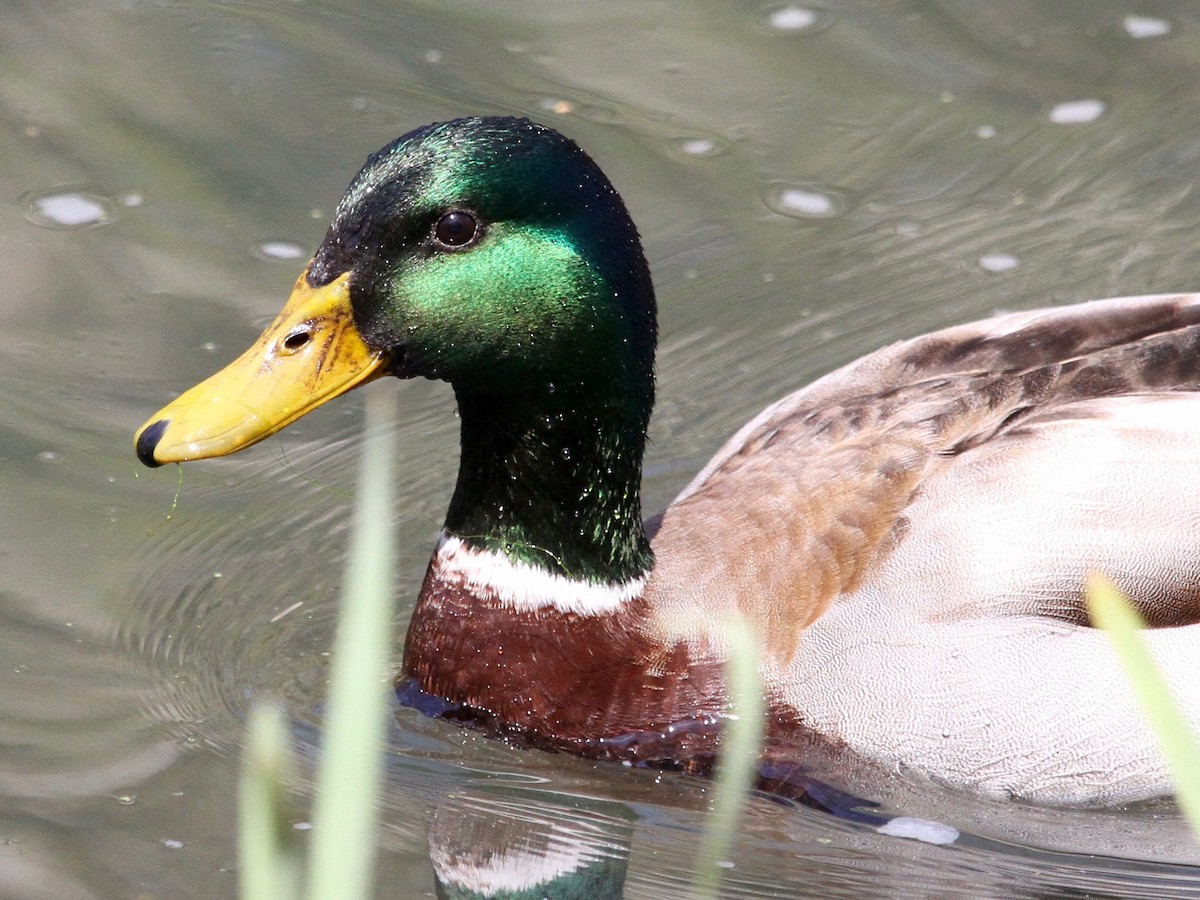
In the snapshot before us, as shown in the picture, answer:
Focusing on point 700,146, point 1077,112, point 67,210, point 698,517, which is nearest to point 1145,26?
point 1077,112

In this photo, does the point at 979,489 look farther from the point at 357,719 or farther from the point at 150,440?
the point at 357,719

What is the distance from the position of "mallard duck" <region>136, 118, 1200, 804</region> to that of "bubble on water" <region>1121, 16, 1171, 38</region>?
3.23m

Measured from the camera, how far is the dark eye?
380 cm

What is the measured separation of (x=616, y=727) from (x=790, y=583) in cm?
51

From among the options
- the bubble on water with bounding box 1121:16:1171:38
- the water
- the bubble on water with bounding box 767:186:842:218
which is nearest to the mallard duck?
the water

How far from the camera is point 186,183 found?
6.47 m

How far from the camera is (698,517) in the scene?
14.5 ft

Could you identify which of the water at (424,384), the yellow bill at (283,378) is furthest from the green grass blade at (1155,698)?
the yellow bill at (283,378)

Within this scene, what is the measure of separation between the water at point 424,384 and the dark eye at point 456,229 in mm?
1191

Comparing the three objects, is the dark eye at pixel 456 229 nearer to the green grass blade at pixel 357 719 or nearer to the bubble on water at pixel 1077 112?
the green grass blade at pixel 357 719

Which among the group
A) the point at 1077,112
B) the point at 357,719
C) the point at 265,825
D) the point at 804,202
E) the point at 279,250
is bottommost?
the point at 265,825

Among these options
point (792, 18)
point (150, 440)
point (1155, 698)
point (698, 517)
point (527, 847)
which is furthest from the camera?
point (792, 18)

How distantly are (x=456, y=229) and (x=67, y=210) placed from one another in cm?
295

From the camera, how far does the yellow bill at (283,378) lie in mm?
3828
